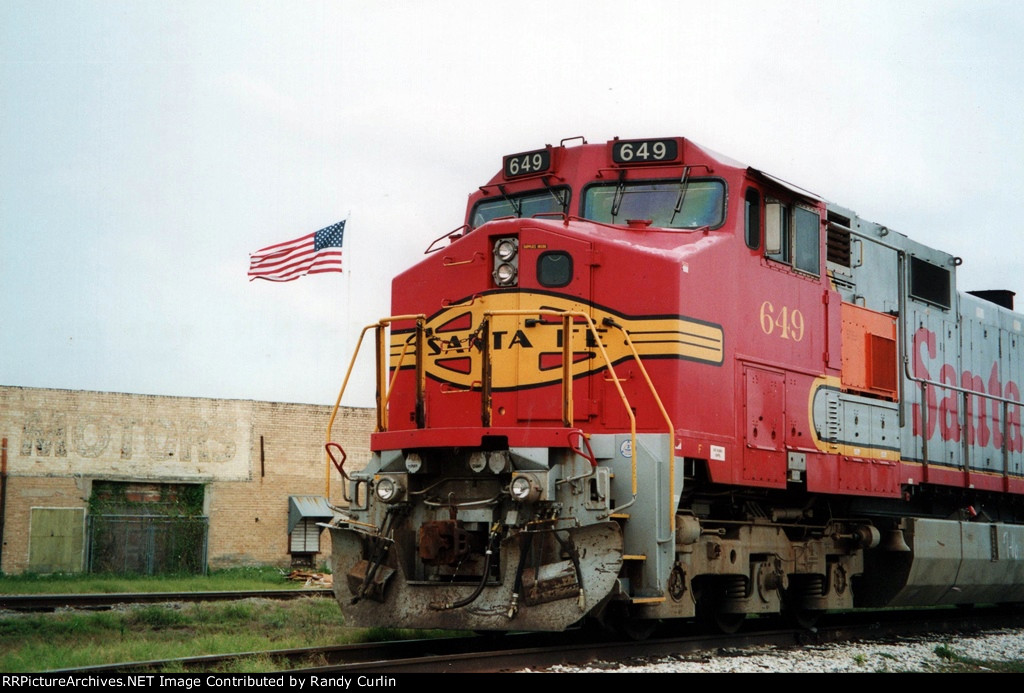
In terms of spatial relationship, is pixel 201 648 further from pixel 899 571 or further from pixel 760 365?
pixel 899 571

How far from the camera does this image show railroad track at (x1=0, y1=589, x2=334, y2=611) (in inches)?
504

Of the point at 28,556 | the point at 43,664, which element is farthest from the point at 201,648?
the point at 28,556

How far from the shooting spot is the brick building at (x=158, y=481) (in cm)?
2428

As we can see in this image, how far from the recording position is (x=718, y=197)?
9.21 m

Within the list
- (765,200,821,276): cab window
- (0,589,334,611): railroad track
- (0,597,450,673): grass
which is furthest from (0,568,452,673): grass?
(765,200,821,276): cab window

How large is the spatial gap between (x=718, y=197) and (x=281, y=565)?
20.4 m

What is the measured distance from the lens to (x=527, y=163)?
10.2m

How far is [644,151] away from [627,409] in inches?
104

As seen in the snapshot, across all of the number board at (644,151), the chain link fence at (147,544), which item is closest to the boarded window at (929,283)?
the number board at (644,151)

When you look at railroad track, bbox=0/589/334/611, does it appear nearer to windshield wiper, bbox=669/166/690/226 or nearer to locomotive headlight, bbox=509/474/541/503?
locomotive headlight, bbox=509/474/541/503

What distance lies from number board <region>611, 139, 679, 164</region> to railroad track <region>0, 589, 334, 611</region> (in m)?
7.99

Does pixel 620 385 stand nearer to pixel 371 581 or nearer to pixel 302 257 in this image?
pixel 371 581

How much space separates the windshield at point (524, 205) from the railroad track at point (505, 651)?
3.71 metres
